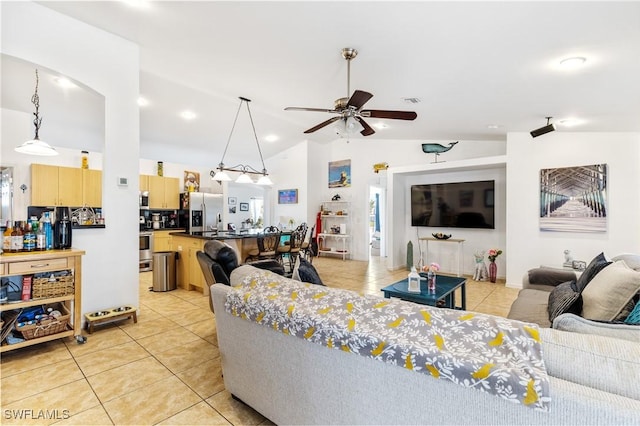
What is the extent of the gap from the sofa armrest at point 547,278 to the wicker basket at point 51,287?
4.56m

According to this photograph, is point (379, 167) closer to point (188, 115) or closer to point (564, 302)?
point (188, 115)

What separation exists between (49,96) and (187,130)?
2.26 meters

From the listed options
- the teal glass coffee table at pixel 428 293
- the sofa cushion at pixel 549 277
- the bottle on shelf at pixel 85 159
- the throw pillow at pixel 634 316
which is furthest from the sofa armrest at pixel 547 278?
the bottle on shelf at pixel 85 159

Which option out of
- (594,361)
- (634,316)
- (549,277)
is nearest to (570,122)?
(549,277)

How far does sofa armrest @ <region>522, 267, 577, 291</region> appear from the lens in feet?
10.1

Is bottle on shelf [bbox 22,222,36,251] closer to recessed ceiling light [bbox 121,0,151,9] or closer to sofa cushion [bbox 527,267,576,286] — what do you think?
recessed ceiling light [bbox 121,0,151,9]

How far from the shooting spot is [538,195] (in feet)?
15.8

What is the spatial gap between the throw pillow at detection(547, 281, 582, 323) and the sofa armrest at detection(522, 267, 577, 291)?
29.2 inches

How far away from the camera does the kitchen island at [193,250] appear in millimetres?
4523

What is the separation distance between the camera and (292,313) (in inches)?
58.1

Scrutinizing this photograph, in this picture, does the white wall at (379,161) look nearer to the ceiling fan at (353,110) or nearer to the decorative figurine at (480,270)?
the decorative figurine at (480,270)

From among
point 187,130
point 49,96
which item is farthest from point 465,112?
point 49,96

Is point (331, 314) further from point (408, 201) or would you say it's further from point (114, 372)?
point (408, 201)

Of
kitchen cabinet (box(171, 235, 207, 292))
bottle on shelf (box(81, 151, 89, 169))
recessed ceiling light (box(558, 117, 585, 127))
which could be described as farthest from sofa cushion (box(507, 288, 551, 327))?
bottle on shelf (box(81, 151, 89, 169))
